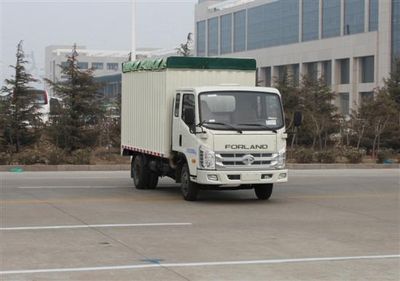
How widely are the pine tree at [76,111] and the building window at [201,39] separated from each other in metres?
104

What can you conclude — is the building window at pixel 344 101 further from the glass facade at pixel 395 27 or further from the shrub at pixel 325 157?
the shrub at pixel 325 157

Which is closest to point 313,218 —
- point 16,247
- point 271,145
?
point 271,145

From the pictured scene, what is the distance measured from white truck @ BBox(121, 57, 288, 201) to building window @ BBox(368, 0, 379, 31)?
74328 mm

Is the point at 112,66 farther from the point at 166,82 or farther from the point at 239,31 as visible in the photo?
the point at 166,82

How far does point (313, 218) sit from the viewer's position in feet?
42.5

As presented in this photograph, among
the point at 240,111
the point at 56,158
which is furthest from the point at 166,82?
the point at 56,158

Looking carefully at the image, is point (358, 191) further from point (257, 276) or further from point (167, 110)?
point (257, 276)

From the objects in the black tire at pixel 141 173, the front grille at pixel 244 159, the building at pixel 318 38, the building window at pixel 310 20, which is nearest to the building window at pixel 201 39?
the building at pixel 318 38

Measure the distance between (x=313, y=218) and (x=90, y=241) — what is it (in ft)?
15.7

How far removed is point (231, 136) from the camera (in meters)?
14.5

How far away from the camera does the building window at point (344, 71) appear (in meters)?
92.6

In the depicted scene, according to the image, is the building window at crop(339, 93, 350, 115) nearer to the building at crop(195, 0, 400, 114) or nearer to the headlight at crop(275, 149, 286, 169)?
the building at crop(195, 0, 400, 114)

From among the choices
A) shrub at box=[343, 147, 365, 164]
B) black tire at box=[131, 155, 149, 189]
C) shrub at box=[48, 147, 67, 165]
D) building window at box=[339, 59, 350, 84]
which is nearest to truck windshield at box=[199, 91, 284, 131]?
black tire at box=[131, 155, 149, 189]

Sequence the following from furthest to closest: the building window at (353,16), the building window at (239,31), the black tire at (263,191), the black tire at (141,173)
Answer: the building window at (239,31) < the building window at (353,16) < the black tire at (141,173) < the black tire at (263,191)
